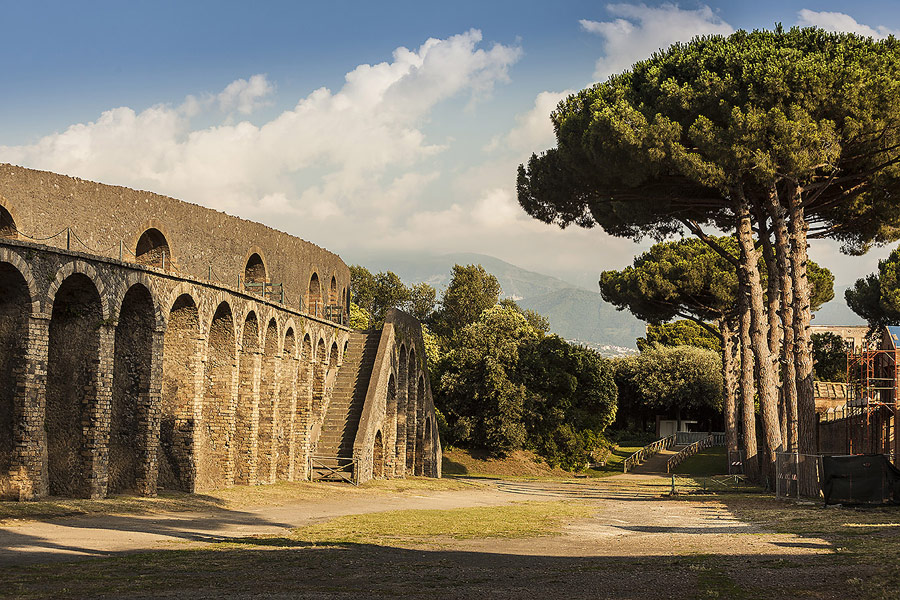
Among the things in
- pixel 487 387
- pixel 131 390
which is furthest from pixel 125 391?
pixel 487 387

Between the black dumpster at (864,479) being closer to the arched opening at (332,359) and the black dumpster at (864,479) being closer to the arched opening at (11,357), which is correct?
the arched opening at (11,357)

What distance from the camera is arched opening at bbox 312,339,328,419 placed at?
1263 inches

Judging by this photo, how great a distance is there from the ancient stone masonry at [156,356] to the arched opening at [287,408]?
0.05 meters

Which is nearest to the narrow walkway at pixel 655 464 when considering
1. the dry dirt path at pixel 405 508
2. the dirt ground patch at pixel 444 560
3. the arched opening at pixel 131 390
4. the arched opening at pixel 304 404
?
the arched opening at pixel 304 404

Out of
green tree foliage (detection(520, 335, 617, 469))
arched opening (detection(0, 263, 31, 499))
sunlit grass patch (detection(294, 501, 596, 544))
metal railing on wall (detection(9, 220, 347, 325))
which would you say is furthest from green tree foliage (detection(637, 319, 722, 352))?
arched opening (detection(0, 263, 31, 499))

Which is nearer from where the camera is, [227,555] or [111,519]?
[227,555]

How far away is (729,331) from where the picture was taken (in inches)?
1852

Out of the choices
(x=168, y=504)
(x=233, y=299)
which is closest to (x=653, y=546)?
(x=168, y=504)

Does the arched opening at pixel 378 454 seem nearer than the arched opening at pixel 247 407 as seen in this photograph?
No

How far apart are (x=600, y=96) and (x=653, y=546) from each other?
57.5ft

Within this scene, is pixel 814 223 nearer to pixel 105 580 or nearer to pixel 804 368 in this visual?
pixel 804 368

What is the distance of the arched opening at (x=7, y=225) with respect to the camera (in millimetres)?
20469

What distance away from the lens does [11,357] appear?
17828mm

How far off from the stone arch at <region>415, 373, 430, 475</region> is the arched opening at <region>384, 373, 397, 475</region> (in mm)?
2849
